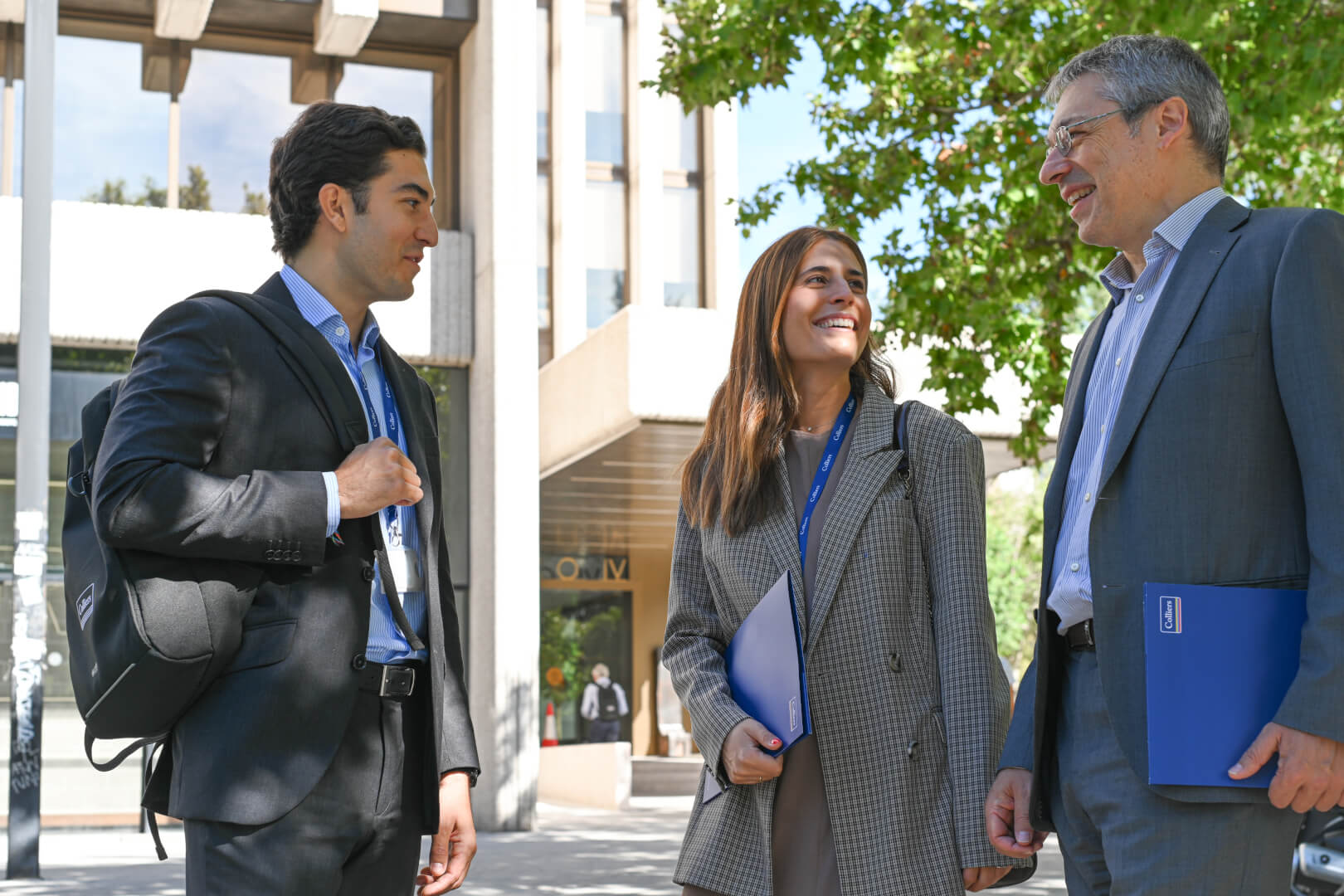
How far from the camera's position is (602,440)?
17.6 metres

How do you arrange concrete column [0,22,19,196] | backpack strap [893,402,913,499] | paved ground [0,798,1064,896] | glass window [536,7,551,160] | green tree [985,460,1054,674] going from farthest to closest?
green tree [985,460,1054,674]
glass window [536,7,551,160]
concrete column [0,22,19,196]
paved ground [0,798,1064,896]
backpack strap [893,402,913,499]

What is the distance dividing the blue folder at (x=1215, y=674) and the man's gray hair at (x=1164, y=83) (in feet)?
3.08

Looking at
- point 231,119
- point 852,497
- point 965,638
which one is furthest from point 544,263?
point 965,638

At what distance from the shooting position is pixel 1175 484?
265 cm

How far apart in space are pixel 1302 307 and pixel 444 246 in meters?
13.8

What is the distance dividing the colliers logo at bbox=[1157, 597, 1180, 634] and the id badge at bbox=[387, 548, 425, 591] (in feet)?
4.39

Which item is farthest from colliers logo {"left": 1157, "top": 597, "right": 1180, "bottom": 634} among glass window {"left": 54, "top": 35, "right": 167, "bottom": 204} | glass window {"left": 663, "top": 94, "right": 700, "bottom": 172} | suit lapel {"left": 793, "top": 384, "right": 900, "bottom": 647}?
glass window {"left": 663, "top": 94, "right": 700, "bottom": 172}

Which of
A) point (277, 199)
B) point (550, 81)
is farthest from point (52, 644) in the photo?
point (550, 81)

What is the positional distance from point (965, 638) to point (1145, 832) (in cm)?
74

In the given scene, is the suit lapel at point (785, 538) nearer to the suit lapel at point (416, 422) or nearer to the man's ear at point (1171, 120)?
the suit lapel at point (416, 422)

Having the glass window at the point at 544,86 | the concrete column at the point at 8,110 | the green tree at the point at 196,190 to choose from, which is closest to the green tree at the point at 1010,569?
the glass window at the point at 544,86

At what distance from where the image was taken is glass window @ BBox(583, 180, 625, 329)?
30.5 m

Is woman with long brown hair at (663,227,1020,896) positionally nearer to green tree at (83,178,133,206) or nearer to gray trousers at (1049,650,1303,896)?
gray trousers at (1049,650,1303,896)

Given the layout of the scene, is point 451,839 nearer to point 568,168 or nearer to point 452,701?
point 452,701
